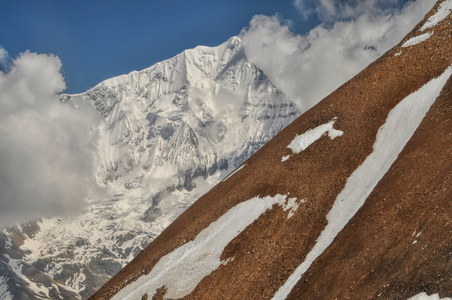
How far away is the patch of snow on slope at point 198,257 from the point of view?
5516 centimetres

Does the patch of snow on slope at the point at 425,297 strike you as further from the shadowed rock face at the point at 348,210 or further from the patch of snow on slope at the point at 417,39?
the patch of snow on slope at the point at 417,39

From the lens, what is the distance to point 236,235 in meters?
56.4

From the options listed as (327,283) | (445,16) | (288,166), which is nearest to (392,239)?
(327,283)

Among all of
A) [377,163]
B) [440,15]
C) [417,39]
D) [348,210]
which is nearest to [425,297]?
[348,210]

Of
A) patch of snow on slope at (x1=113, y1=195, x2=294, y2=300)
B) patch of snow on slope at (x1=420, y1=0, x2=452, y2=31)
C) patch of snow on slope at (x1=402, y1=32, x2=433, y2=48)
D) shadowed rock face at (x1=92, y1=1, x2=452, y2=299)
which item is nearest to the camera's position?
shadowed rock face at (x1=92, y1=1, x2=452, y2=299)

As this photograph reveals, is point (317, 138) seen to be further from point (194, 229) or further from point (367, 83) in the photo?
point (194, 229)

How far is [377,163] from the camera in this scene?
171 ft

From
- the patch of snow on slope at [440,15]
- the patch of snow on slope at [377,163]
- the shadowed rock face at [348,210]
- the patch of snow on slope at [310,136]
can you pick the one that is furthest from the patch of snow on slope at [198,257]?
the patch of snow on slope at [440,15]

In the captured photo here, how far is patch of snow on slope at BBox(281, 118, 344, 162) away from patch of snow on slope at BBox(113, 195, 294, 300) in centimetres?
982

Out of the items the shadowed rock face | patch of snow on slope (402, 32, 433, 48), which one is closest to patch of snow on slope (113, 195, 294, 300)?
the shadowed rock face

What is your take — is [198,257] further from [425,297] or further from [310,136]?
[425,297]

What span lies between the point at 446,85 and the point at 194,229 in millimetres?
38434

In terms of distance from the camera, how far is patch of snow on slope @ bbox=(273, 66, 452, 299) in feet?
151

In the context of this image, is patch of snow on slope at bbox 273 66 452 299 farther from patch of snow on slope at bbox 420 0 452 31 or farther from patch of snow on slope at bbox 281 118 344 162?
patch of snow on slope at bbox 420 0 452 31
